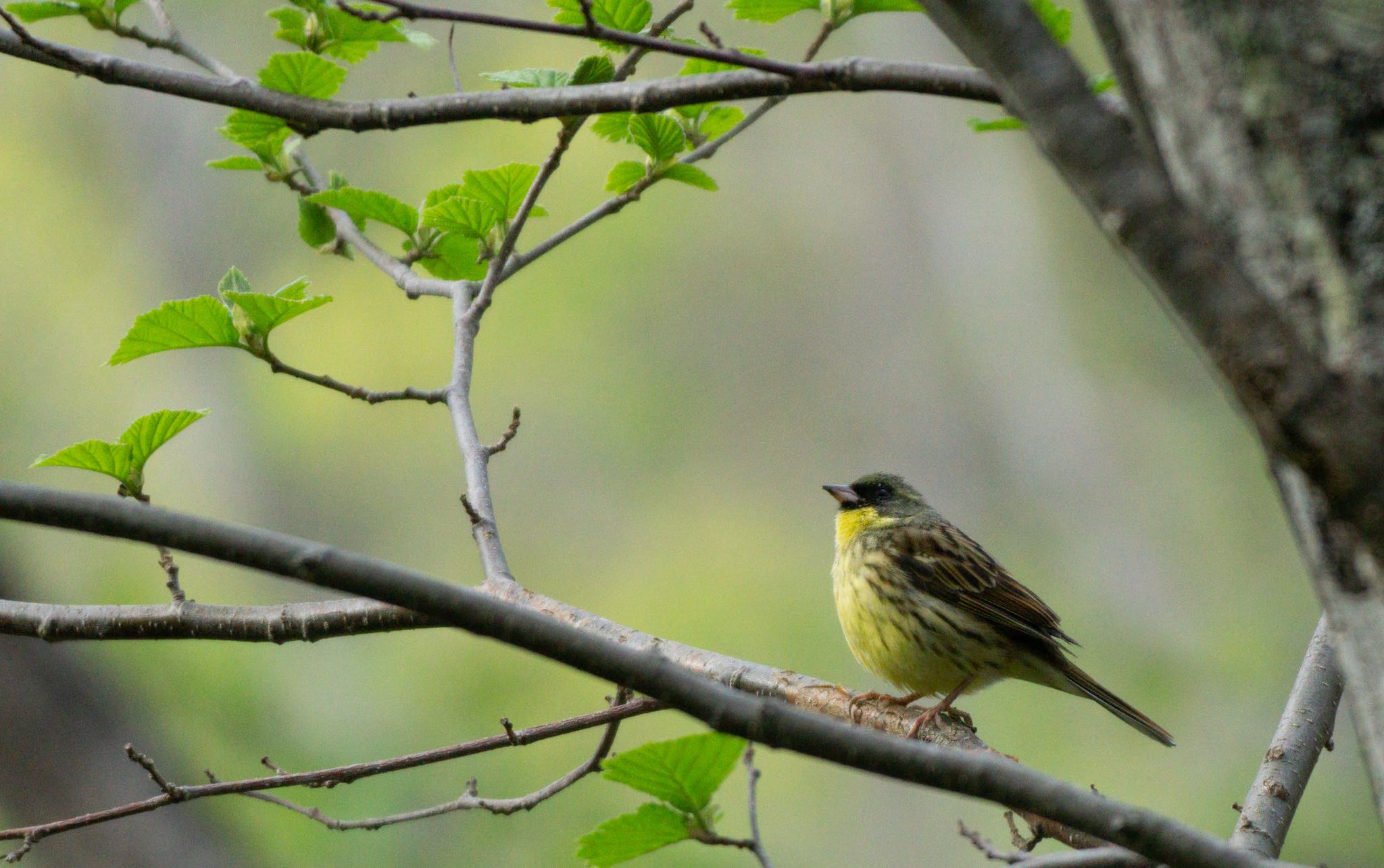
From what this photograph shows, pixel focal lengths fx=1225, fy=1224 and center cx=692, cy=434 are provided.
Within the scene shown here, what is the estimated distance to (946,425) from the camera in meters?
15.3

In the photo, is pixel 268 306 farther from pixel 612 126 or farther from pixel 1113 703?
pixel 1113 703

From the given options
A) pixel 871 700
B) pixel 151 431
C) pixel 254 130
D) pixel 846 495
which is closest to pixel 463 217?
pixel 254 130

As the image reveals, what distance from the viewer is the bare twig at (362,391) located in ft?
9.27

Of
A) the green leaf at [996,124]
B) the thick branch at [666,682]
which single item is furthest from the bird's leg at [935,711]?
the thick branch at [666,682]

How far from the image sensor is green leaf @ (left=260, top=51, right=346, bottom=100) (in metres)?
2.39

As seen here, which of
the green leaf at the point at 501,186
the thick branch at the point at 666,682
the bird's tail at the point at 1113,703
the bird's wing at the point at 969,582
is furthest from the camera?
the bird's wing at the point at 969,582

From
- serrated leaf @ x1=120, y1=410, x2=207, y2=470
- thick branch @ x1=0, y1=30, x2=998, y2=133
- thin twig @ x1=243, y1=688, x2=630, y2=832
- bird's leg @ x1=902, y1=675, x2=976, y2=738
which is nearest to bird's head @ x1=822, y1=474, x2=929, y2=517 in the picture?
bird's leg @ x1=902, y1=675, x2=976, y2=738

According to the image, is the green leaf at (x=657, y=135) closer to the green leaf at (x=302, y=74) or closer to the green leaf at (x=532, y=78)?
the green leaf at (x=532, y=78)

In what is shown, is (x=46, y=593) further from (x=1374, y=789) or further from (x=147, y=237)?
(x=1374, y=789)

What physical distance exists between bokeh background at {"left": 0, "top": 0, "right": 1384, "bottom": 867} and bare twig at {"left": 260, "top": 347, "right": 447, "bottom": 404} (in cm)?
519

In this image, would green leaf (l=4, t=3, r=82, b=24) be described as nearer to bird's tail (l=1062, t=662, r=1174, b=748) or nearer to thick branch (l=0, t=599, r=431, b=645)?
thick branch (l=0, t=599, r=431, b=645)

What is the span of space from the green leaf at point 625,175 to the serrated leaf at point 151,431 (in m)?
1.07

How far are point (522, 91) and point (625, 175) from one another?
75 cm

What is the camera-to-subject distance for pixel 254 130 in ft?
8.92
